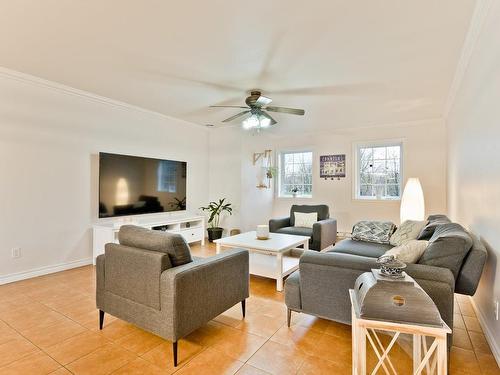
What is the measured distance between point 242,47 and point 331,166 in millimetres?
3808

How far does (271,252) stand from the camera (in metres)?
3.24

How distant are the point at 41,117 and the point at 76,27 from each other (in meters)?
1.76

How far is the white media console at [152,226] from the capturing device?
155 inches

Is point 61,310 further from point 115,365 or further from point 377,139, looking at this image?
point 377,139

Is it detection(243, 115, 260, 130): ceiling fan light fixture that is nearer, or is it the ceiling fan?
the ceiling fan

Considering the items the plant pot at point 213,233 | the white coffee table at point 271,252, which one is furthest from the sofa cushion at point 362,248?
the plant pot at point 213,233

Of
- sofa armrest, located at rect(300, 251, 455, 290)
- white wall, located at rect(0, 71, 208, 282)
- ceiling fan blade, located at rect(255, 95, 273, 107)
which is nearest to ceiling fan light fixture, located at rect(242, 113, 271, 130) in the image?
ceiling fan blade, located at rect(255, 95, 273, 107)

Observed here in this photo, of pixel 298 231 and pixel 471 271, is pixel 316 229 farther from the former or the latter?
pixel 471 271

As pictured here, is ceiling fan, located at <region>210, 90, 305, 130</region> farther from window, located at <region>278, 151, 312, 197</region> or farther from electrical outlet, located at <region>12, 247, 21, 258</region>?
electrical outlet, located at <region>12, 247, 21, 258</region>

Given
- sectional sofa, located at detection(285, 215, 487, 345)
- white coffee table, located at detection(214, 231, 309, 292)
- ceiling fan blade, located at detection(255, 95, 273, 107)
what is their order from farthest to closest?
ceiling fan blade, located at detection(255, 95, 273, 107)
white coffee table, located at detection(214, 231, 309, 292)
sectional sofa, located at detection(285, 215, 487, 345)

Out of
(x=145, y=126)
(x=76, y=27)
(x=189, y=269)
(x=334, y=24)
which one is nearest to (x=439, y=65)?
(x=334, y=24)

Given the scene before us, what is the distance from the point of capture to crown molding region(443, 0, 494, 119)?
2025 millimetres

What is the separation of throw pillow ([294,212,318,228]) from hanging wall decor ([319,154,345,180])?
4.03 ft

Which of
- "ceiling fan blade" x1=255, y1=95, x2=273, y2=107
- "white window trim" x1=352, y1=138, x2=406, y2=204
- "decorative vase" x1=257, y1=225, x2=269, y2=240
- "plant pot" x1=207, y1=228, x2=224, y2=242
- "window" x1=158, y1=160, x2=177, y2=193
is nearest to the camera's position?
"ceiling fan blade" x1=255, y1=95, x2=273, y2=107
